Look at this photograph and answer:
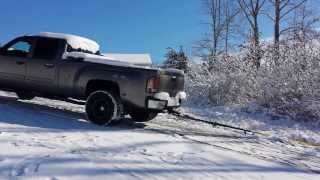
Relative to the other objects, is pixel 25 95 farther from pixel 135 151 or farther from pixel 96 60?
pixel 135 151

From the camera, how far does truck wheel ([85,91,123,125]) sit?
9.70 metres

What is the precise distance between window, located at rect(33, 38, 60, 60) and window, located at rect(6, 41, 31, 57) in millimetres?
256

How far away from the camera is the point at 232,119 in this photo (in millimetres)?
13734

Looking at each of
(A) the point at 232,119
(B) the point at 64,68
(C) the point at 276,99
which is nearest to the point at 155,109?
(B) the point at 64,68

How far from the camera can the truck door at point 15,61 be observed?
11.2 m

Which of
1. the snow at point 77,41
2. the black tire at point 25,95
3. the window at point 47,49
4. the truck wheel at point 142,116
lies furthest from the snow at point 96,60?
the black tire at point 25,95

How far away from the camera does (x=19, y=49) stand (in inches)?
A: 450

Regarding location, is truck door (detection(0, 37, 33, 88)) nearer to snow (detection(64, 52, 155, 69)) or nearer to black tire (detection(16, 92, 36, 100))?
black tire (detection(16, 92, 36, 100))

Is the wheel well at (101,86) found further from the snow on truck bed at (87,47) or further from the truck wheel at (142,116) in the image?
the truck wheel at (142,116)

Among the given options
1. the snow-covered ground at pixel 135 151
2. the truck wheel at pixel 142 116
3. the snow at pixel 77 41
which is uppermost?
the snow at pixel 77 41

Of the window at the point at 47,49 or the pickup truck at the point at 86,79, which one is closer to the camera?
the pickup truck at the point at 86,79

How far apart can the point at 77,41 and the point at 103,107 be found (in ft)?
7.78

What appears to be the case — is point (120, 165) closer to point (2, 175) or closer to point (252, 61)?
point (2, 175)

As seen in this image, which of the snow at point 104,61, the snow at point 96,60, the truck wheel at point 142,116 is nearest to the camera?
the snow at point 104,61
